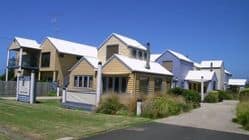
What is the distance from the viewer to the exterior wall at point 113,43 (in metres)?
42.5

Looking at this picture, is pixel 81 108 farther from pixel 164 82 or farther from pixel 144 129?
pixel 164 82

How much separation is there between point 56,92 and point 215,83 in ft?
76.5

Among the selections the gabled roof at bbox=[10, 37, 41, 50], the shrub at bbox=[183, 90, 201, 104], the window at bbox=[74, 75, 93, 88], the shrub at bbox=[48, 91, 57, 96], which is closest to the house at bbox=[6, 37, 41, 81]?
the gabled roof at bbox=[10, 37, 41, 50]

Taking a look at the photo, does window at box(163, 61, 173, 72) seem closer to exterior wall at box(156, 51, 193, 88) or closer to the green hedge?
exterior wall at box(156, 51, 193, 88)

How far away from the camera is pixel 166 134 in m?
13.7

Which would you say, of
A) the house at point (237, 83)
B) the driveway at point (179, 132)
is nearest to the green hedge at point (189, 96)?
the driveway at point (179, 132)

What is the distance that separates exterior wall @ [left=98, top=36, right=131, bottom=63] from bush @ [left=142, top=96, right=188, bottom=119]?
20.5 meters

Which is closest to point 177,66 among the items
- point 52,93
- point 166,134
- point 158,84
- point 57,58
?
point 158,84

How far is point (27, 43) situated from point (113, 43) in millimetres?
16326

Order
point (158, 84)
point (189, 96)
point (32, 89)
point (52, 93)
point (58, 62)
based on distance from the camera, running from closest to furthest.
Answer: point (32, 89) → point (189, 96) → point (158, 84) → point (52, 93) → point (58, 62)

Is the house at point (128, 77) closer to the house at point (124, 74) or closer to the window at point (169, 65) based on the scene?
the house at point (124, 74)

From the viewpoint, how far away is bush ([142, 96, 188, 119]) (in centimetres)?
2020

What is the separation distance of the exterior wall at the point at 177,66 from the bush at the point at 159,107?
26.2 m

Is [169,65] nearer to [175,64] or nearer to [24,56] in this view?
[175,64]
